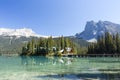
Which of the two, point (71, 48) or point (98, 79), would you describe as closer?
point (98, 79)

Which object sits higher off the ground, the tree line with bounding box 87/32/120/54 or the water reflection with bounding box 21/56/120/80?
the tree line with bounding box 87/32/120/54

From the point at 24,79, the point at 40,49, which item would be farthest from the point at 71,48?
the point at 24,79

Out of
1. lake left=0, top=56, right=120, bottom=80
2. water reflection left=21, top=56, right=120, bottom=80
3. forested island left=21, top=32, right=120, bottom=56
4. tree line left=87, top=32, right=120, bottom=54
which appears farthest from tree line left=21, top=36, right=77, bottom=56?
lake left=0, top=56, right=120, bottom=80

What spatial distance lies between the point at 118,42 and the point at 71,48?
36.5m

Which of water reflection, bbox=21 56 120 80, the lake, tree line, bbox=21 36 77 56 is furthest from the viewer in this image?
tree line, bbox=21 36 77 56

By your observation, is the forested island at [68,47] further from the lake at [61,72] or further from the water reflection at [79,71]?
the lake at [61,72]

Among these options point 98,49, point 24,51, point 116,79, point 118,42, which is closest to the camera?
point 116,79

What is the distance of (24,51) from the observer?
18000 centimetres

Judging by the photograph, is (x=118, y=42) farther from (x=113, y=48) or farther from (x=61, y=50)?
(x=61, y=50)

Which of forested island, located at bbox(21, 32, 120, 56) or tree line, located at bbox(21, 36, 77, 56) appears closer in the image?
forested island, located at bbox(21, 32, 120, 56)

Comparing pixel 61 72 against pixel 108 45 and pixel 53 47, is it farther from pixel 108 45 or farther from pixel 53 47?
pixel 53 47

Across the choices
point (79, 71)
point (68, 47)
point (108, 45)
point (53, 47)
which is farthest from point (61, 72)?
point (53, 47)

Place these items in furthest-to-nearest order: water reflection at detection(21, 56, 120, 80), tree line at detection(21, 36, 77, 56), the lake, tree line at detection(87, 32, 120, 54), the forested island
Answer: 1. tree line at detection(21, 36, 77, 56)
2. the forested island
3. tree line at detection(87, 32, 120, 54)
4. water reflection at detection(21, 56, 120, 80)
5. the lake

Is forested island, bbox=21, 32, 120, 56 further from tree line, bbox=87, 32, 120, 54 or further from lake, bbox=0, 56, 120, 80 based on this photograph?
lake, bbox=0, 56, 120, 80
